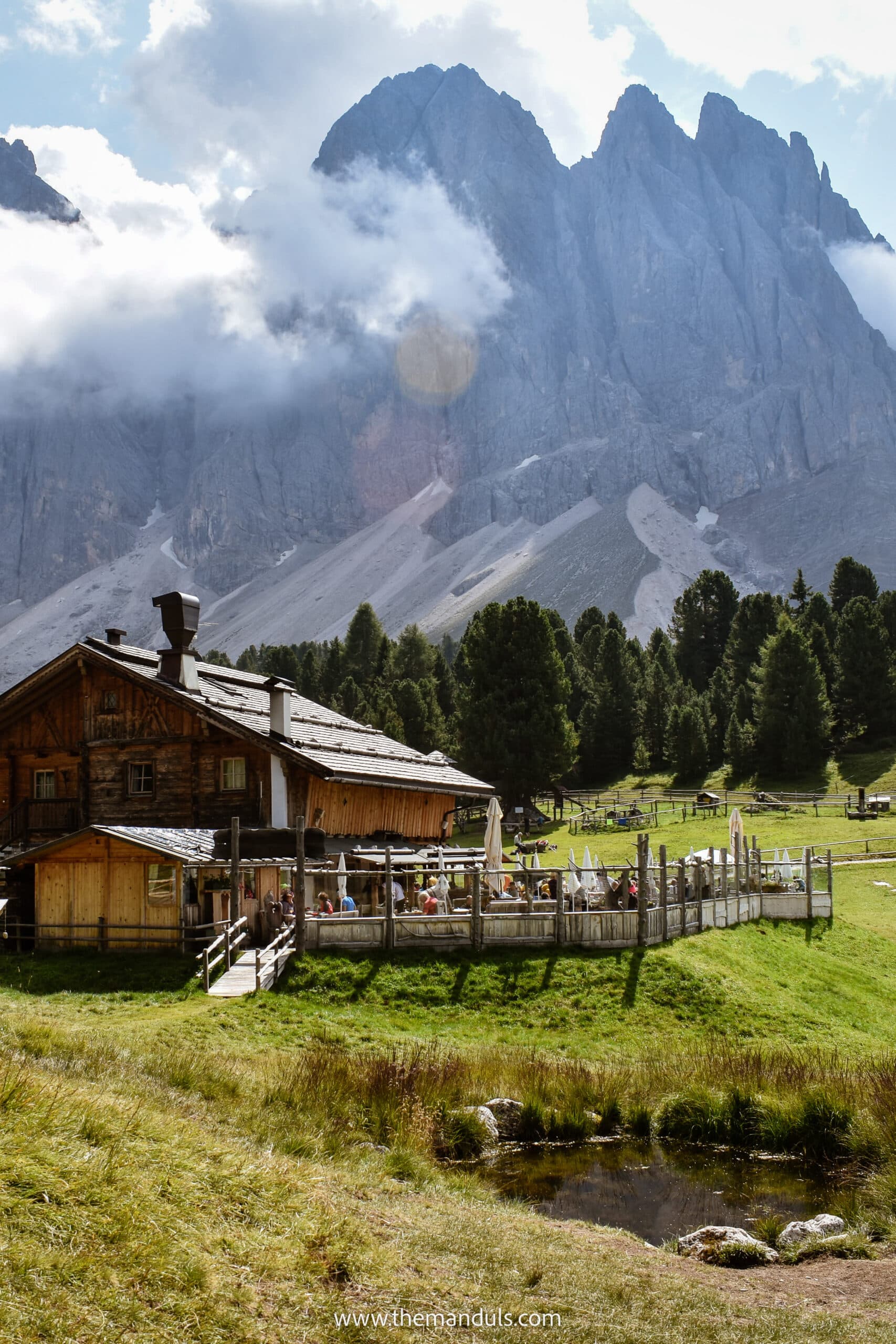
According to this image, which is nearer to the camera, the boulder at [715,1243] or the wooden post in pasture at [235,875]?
the boulder at [715,1243]

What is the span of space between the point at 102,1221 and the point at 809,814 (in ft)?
185

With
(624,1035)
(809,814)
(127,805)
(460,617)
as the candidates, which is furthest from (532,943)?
(460,617)

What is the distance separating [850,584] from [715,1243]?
110116mm

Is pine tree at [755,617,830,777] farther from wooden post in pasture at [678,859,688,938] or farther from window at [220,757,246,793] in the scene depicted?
window at [220,757,246,793]

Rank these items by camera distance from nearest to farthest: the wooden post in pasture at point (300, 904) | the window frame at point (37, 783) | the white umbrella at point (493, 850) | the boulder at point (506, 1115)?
the boulder at point (506, 1115)
the wooden post in pasture at point (300, 904)
the white umbrella at point (493, 850)
the window frame at point (37, 783)

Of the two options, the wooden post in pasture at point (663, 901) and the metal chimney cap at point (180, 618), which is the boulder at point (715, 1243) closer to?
the wooden post in pasture at point (663, 901)

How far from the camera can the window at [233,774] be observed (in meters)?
30.8

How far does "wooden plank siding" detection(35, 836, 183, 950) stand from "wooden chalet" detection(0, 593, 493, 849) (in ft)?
16.5

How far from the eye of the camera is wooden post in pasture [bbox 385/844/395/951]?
75.8 ft

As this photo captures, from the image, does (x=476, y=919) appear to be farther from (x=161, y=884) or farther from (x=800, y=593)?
(x=800, y=593)

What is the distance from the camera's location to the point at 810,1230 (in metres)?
11.0

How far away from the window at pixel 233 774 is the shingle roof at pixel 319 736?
1.16 metres

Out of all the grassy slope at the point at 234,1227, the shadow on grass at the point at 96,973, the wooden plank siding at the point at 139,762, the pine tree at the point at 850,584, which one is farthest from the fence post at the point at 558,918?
the pine tree at the point at 850,584

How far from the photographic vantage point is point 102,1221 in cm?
736
